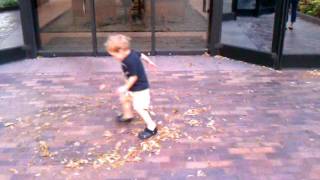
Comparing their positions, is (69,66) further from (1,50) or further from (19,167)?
(19,167)

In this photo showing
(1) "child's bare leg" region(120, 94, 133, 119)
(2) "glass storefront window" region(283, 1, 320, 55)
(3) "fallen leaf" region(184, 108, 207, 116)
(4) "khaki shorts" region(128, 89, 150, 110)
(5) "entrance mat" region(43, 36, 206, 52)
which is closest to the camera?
(4) "khaki shorts" region(128, 89, 150, 110)

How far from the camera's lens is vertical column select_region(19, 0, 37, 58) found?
23.0 ft

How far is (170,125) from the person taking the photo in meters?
4.64

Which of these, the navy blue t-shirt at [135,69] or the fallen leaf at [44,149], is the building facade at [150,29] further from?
the fallen leaf at [44,149]

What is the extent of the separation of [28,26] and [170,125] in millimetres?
3837

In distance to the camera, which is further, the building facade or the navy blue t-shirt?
the building facade

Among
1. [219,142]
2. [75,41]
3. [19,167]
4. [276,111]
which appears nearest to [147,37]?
[75,41]

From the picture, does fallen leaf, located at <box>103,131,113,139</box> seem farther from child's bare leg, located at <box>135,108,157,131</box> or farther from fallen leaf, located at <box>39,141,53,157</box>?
fallen leaf, located at <box>39,141,53,157</box>

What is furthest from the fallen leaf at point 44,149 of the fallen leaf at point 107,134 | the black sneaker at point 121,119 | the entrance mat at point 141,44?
the entrance mat at point 141,44

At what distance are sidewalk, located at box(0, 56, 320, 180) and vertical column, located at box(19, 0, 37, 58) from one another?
0.53 meters

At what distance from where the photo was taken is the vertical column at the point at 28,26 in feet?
23.0

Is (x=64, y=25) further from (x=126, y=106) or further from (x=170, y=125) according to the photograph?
(x=170, y=125)

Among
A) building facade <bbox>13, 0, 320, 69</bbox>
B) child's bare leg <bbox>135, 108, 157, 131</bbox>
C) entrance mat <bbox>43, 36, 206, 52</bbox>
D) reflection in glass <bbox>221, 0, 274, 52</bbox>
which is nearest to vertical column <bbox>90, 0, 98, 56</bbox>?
building facade <bbox>13, 0, 320, 69</bbox>

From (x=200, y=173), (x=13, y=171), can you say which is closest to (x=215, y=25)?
(x=200, y=173)
